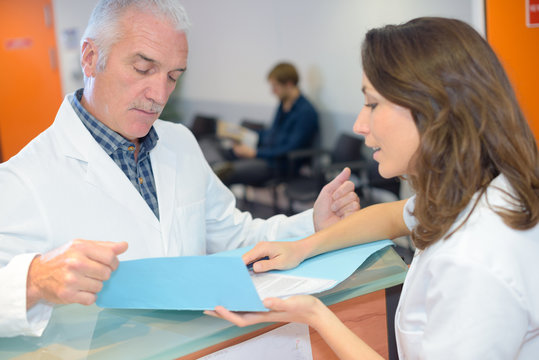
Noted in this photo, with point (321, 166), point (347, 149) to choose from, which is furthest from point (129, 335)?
point (347, 149)

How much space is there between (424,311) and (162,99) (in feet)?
3.06

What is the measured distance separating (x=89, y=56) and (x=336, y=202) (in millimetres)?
859

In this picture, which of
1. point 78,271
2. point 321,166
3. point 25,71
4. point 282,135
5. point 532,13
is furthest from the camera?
point 25,71

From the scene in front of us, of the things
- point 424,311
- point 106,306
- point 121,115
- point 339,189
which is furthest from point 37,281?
point 339,189

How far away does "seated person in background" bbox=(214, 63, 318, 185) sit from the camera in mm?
4809

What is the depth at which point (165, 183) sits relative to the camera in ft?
5.75

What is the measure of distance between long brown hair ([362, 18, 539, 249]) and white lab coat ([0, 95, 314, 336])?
76 cm

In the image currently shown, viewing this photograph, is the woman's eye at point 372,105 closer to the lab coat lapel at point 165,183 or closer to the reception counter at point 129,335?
the reception counter at point 129,335

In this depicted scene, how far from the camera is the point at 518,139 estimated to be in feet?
3.32

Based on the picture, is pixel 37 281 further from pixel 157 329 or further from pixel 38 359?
pixel 157 329

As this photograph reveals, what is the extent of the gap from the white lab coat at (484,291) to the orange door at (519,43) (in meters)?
1.82

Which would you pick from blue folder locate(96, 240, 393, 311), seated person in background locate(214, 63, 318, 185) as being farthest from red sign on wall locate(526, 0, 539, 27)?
seated person in background locate(214, 63, 318, 185)

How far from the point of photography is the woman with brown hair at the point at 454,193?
35.9 inches

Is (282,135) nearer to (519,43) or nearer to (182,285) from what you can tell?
(519,43)
